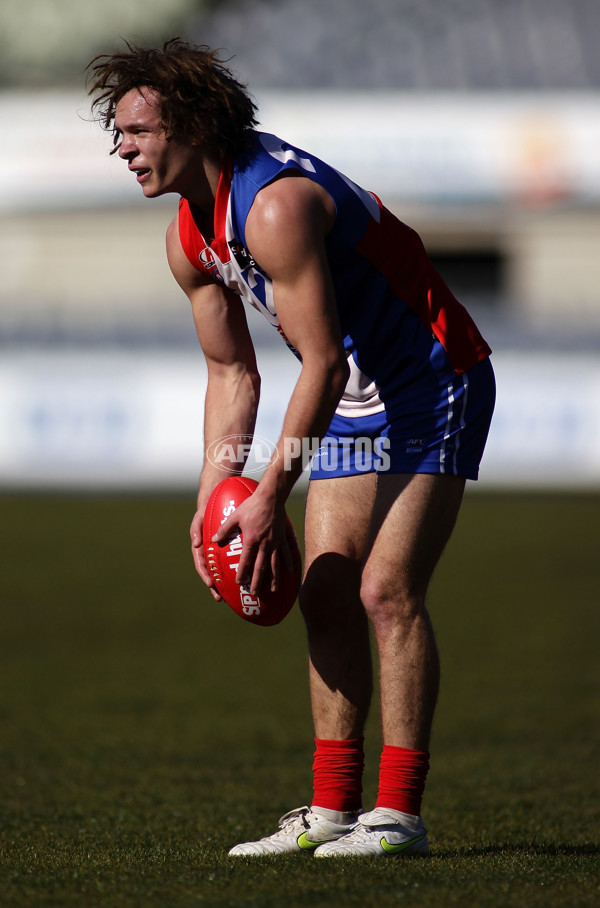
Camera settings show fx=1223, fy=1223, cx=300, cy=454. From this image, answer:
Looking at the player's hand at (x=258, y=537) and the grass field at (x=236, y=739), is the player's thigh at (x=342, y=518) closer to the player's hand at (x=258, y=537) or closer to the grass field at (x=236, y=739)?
A: the player's hand at (x=258, y=537)

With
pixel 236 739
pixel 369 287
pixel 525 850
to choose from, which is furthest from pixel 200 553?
pixel 236 739

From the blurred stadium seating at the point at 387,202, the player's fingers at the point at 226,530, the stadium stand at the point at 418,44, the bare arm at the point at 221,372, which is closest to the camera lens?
the player's fingers at the point at 226,530

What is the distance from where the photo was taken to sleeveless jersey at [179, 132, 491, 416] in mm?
2982

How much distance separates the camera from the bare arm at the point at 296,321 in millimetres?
2809

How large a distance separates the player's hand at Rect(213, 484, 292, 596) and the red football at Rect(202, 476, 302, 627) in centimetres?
7

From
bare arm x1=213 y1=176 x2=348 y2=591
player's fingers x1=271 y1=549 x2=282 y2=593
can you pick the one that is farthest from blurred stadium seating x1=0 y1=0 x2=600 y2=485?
bare arm x1=213 y1=176 x2=348 y2=591

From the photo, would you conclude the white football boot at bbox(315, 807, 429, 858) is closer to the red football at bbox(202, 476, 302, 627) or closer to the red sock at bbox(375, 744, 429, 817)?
the red sock at bbox(375, 744, 429, 817)

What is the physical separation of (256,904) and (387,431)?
124 cm

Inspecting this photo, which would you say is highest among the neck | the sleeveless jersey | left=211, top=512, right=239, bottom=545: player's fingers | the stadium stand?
the stadium stand

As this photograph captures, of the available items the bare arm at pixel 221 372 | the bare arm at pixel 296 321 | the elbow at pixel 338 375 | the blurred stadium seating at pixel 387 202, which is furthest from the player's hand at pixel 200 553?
the blurred stadium seating at pixel 387 202

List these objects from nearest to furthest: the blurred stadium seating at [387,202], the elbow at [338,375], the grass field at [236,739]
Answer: the grass field at [236,739], the elbow at [338,375], the blurred stadium seating at [387,202]

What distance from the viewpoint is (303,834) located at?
3176 millimetres

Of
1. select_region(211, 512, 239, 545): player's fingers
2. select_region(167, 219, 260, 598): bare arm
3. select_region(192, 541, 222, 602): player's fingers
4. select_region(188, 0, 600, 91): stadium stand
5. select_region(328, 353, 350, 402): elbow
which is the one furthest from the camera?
select_region(188, 0, 600, 91): stadium stand

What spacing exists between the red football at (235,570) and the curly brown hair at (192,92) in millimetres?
884
